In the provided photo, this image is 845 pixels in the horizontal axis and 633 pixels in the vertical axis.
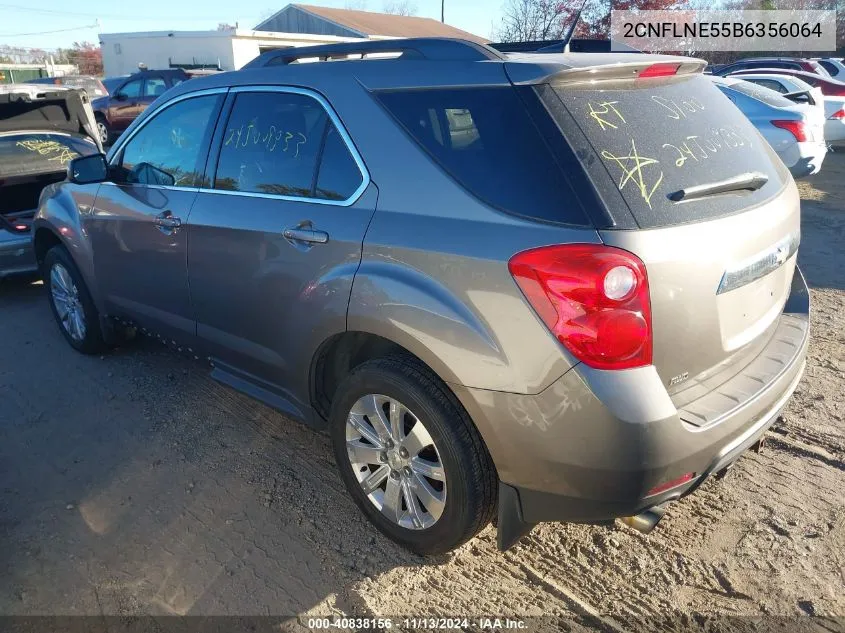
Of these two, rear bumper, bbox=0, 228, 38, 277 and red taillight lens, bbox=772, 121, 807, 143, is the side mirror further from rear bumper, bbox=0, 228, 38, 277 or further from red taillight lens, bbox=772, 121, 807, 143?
red taillight lens, bbox=772, 121, 807, 143

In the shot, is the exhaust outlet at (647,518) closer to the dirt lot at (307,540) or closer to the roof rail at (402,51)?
the dirt lot at (307,540)

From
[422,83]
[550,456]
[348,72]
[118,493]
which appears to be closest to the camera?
[550,456]

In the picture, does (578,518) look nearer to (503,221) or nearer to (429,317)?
(429,317)

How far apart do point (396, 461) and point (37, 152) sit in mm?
5854

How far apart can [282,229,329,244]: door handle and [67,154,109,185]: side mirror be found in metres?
1.88

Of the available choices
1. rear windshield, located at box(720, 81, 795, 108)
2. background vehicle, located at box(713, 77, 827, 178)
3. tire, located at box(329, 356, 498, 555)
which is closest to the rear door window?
tire, located at box(329, 356, 498, 555)

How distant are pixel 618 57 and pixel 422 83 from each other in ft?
2.47

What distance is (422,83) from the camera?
2449 mm

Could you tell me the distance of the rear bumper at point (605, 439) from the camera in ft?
6.52

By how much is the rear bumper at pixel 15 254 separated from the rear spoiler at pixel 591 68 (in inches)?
190

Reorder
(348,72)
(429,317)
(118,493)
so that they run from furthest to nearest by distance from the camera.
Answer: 1. (118,493)
2. (348,72)
3. (429,317)

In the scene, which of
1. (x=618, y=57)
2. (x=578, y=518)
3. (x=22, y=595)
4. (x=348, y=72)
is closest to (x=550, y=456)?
(x=578, y=518)

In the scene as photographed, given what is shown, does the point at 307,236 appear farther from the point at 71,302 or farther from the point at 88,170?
the point at 71,302

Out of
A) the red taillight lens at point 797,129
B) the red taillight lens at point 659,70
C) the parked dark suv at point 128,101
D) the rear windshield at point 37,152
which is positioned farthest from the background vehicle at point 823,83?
the red taillight lens at point 659,70
